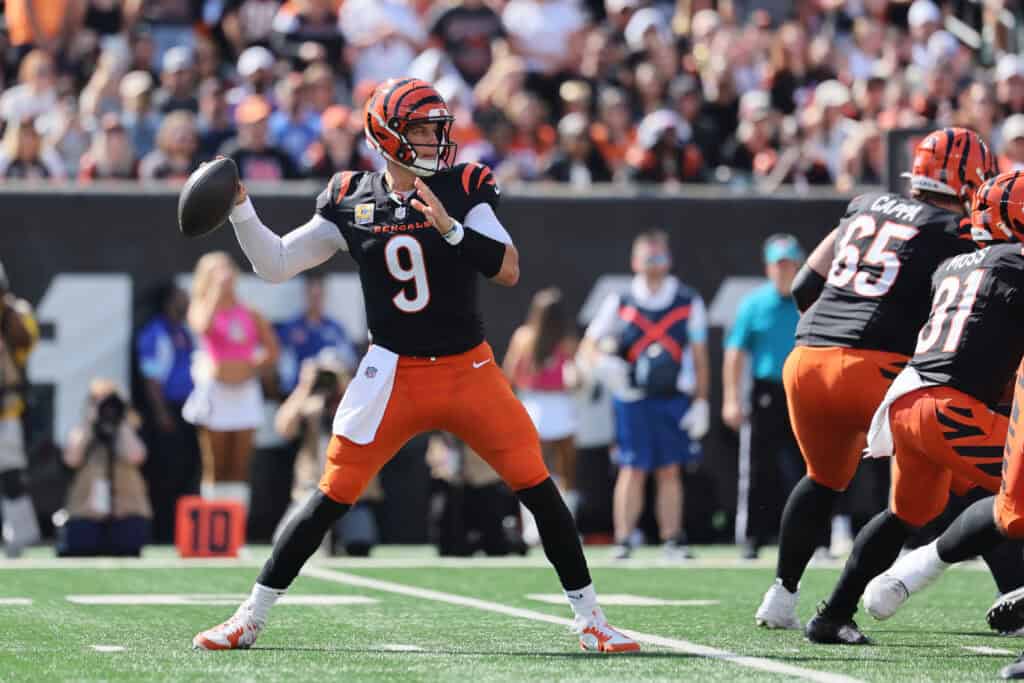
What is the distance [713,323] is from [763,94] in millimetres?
3040

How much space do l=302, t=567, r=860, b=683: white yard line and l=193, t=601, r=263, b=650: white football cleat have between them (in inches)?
53.9

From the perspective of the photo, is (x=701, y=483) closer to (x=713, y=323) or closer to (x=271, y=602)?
(x=713, y=323)

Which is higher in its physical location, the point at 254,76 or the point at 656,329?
the point at 254,76

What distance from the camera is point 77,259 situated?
1264 centimetres

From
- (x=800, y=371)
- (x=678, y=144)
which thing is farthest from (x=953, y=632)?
(x=678, y=144)

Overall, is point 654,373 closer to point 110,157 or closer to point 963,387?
point 110,157

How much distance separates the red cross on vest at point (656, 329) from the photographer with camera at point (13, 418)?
138 inches

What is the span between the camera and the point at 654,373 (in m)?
12.2

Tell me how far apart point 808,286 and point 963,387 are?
1.23 meters

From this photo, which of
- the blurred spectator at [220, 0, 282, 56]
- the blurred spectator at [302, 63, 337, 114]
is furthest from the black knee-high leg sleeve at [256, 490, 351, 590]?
the blurred spectator at [220, 0, 282, 56]

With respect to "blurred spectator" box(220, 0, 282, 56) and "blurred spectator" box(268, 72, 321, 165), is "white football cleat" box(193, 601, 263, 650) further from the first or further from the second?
"blurred spectator" box(220, 0, 282, 56)

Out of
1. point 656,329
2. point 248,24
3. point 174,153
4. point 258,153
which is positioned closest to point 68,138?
point 174,153

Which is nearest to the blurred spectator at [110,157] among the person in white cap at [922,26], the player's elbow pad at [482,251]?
the player's elbow pad at [482,251]

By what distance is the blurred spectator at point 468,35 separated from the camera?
15.6m
